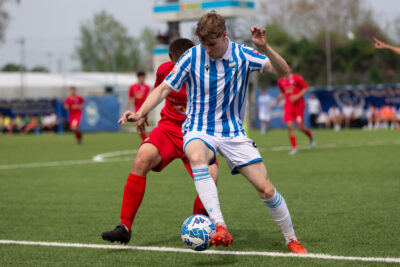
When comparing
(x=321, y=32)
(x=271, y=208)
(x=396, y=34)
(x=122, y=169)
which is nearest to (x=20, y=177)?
(x=122, y=169)

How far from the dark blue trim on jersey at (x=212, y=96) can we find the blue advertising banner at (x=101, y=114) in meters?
35.3

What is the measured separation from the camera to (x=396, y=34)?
5412 centimetres

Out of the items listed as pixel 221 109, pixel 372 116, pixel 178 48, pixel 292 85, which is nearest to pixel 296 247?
pixel 221 109

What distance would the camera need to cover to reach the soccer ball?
5.20 m

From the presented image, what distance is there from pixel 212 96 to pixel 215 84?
105mm

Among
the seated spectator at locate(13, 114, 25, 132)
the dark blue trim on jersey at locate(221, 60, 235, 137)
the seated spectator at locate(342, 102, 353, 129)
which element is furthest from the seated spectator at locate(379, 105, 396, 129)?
the dark blue trim on jersey at locate(221, 60, 235, 137)

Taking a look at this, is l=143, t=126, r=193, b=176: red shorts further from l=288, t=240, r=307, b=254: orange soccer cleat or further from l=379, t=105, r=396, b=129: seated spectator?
l=379, t=105, r=396, b=129: seated spectator

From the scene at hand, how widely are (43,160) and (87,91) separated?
46804 mm

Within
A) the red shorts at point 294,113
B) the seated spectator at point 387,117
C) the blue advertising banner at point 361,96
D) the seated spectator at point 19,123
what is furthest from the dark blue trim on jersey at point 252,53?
the seated spectator at point 19,123

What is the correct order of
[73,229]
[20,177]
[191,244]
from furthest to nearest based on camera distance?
[20,177] < [73,229] < [191,244]

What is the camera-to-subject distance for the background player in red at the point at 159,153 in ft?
20.0

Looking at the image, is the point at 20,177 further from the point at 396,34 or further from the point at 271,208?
the point at 396,34

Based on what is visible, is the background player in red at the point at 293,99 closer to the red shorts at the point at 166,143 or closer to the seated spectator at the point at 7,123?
the red shorts at the point at 166,143

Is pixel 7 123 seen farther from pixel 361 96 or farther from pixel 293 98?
pixel 293 98
